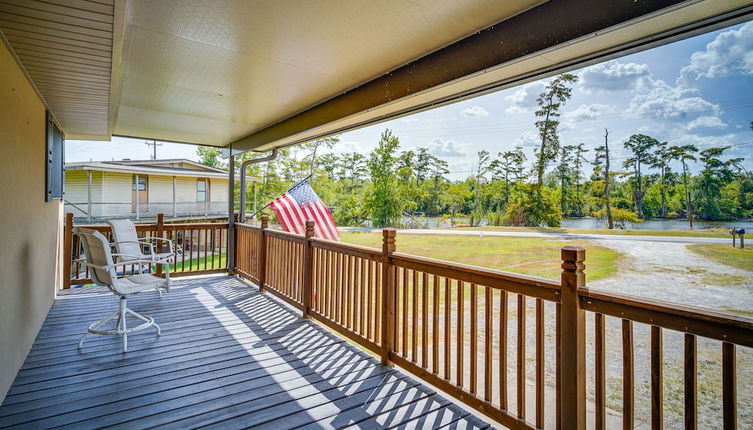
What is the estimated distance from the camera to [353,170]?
65.8 feet

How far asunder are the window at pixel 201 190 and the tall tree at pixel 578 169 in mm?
15454

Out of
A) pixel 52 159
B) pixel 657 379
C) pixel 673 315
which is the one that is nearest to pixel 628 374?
pixel 657 379

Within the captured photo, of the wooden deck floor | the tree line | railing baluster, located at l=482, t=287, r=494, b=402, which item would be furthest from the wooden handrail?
the tree line

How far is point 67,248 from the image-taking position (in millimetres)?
5633

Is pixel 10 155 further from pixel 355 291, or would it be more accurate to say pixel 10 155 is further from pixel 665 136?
pixel 665 136

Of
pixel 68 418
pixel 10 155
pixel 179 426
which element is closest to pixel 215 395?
pixel 179 426

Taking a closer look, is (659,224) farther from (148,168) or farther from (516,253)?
(148,168)

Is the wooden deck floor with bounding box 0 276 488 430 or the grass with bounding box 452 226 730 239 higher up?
the grass with bounding box 452 226 730 239

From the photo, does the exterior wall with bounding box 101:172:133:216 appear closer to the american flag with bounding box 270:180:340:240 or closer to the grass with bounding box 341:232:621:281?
the american flag with bounding box 270:180:340:240

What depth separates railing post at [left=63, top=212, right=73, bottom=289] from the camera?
5496 millimetres

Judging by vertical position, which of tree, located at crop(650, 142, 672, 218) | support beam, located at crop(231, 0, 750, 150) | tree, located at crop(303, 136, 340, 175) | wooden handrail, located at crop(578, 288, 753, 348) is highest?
tree, located at crop(303, 136, 340, 175)

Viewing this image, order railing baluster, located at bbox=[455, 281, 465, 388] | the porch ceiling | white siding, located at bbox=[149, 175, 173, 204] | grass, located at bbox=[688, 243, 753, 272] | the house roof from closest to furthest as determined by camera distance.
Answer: the porch ceiling → railing baluster, located at bbox=[455, 281, 465, 388] → grass, located at bbox=[688, 243, 753, 272] → the house roof → white siding, located at bbox=[149, 175, 173, 204]

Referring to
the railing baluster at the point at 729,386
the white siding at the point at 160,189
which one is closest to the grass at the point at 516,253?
the railing baluster at the point at 729,386

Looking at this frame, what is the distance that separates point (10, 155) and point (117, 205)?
13796mm
